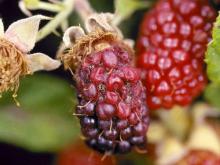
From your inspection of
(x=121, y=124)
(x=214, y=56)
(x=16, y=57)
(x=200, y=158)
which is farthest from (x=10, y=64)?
(x=200, y=158)

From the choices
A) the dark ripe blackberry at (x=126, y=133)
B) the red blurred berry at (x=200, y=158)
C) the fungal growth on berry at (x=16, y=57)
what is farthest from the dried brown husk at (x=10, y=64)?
the red blurred berry at (x=200, y=158)

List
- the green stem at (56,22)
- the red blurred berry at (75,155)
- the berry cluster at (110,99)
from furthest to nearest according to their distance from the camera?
1. the red blurred berry at (75,155)
2. the green stem at (56,22)
3. the berry cluster at (110,99)

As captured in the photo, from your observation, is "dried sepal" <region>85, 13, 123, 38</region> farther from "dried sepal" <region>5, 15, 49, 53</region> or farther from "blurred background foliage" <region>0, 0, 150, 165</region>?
"blurred background foliage" <region>0, 0, 150, 165</region>

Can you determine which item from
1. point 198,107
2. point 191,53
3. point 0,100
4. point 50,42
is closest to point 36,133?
point 0,100

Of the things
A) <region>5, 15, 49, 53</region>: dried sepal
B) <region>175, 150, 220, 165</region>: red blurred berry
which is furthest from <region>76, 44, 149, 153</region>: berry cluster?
<region>175, 150, 220, 165</region>: red blurred berry

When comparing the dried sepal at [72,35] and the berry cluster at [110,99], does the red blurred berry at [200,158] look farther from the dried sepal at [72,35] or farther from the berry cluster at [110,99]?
the dried sepal at [72,35]

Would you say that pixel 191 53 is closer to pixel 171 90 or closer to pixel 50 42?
pixel 171 90

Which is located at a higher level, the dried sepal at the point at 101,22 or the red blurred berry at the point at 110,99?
the dried sepal at the point at 101,22
